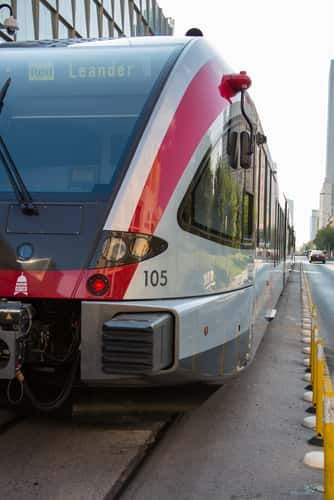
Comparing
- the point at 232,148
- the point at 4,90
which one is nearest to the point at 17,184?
the point at 4,90

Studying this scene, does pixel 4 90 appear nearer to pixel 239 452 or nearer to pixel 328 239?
pixel 239 452

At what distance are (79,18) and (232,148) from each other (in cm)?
2026

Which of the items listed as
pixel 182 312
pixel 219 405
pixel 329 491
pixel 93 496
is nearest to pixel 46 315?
pixel 182 312

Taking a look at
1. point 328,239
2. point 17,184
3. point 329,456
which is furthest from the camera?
point 328,239

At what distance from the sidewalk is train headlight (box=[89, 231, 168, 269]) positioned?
150 centimetres

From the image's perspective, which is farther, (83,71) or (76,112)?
(83,71)

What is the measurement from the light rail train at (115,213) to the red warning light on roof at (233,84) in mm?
13

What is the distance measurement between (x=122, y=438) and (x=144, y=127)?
8.21ft

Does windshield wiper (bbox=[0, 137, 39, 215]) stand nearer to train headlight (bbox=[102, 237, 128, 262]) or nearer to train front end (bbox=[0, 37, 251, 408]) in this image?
train front end (bbox=[0, 37, 251, 408])

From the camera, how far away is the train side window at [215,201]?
4.78 metres

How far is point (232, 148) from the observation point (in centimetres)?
544

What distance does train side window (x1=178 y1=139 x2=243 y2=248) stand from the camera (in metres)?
4.78

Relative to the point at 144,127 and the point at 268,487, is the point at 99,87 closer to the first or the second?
the point at 144,127

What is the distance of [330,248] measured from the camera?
465 feet
